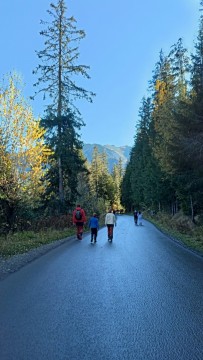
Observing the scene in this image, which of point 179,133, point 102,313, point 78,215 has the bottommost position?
point 102,313

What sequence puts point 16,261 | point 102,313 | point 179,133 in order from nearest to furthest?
1. point 102,313
2. point 16,261
3. point 179,133

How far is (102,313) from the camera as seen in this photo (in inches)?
256

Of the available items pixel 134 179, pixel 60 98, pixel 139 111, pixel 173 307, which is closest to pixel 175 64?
pixel 60 98

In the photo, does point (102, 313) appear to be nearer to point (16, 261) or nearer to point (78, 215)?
point (16, 261)

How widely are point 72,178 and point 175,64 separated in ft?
70.0

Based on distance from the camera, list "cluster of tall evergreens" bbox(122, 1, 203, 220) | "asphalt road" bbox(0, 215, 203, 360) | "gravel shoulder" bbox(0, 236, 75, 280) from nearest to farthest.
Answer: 1. "asphalt road" bbox(0, 215, 203, 360)
2. "gravel shoulder" bbox(0, 236, 75, 280)
3. "cluster of tall evergreens" bbox(122, 1, 203, 220)

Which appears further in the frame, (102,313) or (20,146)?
(20,146)

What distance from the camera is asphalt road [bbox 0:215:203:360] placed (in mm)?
4836

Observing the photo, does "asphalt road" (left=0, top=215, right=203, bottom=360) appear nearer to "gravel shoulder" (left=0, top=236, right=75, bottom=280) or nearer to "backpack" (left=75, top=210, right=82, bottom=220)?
"gravel shoulder" (left=0, top=236, right=75, bottom=280)

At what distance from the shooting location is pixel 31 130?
70.7 ft

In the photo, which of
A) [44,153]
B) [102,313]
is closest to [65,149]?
[44,153]

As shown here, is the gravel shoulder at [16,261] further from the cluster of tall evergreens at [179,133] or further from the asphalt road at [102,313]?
the cluster of tall evergreens at [179,133]

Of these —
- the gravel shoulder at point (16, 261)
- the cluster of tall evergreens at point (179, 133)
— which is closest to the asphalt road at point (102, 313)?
the gravel shoulder at point (16, 261)

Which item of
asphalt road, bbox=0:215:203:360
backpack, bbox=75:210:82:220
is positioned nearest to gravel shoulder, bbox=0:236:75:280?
asphalt road, bbox=0:215:203:360
